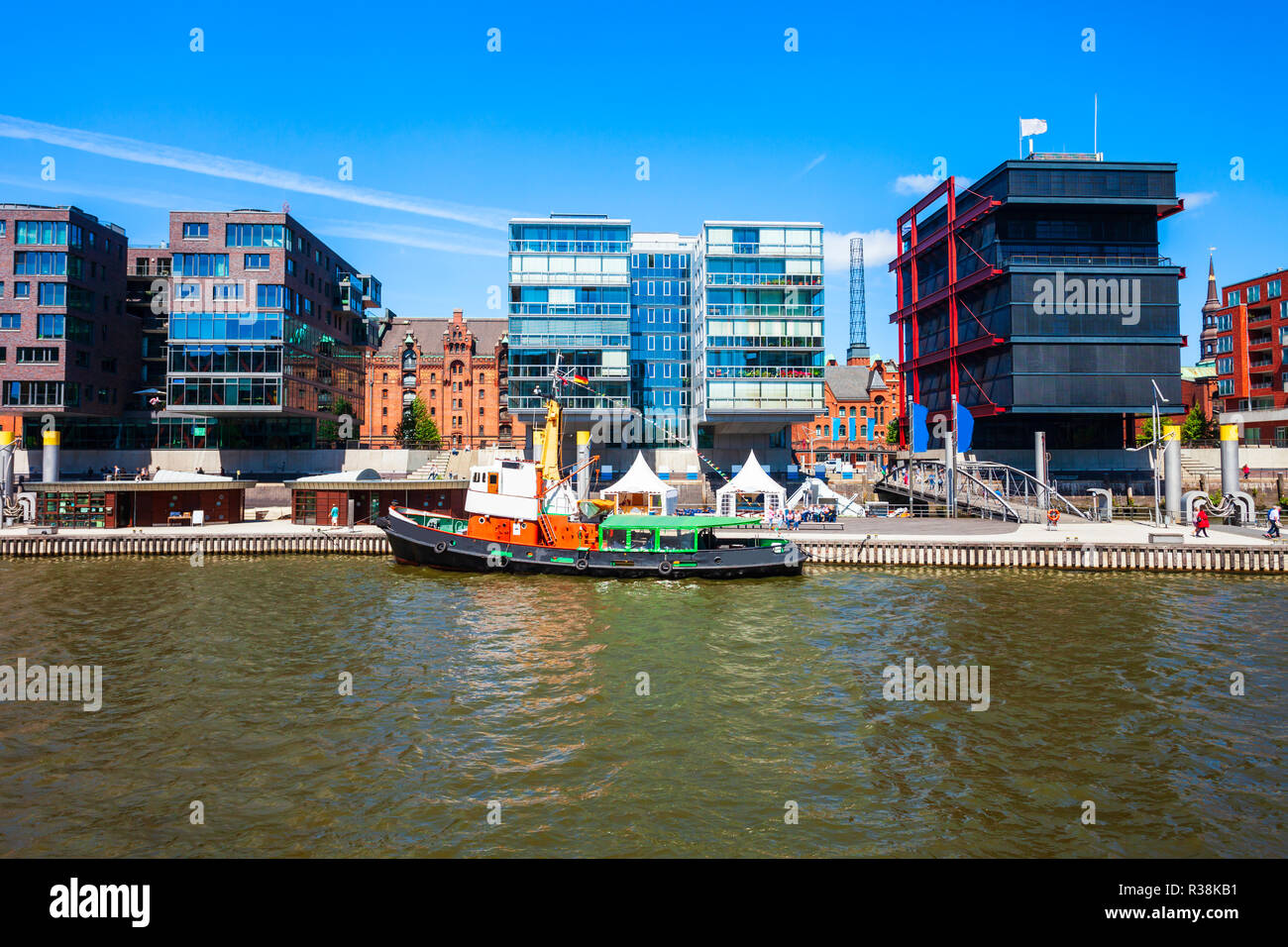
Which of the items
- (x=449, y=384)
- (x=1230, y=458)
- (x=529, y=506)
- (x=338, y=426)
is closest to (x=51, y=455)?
(x=338, y=426)

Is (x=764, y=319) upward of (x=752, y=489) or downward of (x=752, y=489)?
upward

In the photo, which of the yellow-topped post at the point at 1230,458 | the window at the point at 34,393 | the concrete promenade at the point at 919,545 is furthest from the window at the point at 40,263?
the yellow-topped post at the point at 1230,458

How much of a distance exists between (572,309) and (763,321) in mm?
19510

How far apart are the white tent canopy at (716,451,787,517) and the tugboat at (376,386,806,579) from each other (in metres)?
12.3

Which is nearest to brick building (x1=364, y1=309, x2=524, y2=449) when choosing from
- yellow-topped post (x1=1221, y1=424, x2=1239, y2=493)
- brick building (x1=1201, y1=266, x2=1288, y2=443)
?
yellow-topped post (x1=1221, y1=424, x2=1239, y2=493)

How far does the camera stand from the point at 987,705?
2003 cm

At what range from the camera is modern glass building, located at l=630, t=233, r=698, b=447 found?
281ft

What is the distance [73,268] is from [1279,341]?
138 metres

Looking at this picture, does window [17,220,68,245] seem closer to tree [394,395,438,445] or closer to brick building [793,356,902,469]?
tree [394,395,438,445]

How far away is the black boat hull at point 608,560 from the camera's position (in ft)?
132

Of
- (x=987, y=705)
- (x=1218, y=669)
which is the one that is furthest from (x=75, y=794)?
(x=1218, y=669)

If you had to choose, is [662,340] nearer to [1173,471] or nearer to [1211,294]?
[1173,471]

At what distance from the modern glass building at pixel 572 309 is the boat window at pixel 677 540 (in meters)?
37.0

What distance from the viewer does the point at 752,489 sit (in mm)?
55188
